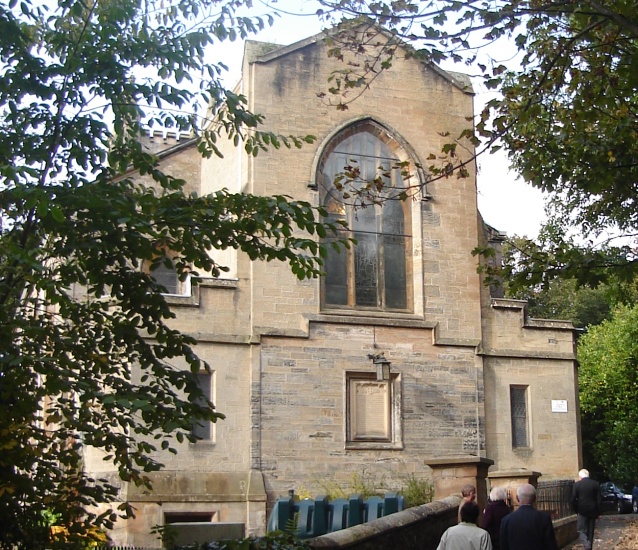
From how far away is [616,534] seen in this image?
1917 centimetres

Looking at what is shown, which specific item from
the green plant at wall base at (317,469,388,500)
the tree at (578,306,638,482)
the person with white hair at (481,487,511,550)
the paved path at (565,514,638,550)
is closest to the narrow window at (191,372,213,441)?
the green plant at wall base at (317,469,388,500)

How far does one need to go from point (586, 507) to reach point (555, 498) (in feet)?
10.6

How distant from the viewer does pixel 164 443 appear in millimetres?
9555

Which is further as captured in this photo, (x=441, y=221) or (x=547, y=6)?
(x=441, y=221)

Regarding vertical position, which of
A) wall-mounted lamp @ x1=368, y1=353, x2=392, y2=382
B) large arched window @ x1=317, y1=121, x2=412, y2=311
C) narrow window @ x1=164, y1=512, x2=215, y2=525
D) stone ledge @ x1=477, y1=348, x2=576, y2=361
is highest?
large arched window @ x1=317, y1=121, x2=412, y2=311

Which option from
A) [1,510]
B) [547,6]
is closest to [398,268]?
[547,6]

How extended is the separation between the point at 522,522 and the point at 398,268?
13.9 metres

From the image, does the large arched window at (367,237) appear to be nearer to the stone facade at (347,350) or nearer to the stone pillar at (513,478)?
the stone facade at (347,350)

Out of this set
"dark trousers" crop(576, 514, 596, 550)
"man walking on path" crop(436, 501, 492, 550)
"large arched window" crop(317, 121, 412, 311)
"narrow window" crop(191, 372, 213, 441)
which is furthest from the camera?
"large arched window" crop(317, 121, 412, 311)

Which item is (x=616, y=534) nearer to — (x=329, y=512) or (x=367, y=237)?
(x=329, y=512)

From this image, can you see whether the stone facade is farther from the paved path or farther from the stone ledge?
the paved path

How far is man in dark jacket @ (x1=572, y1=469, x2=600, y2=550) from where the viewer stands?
1522cm

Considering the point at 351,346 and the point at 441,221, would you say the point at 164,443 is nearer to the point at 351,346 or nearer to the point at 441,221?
the point at 351,346

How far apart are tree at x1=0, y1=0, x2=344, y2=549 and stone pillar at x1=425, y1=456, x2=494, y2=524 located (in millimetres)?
4969
